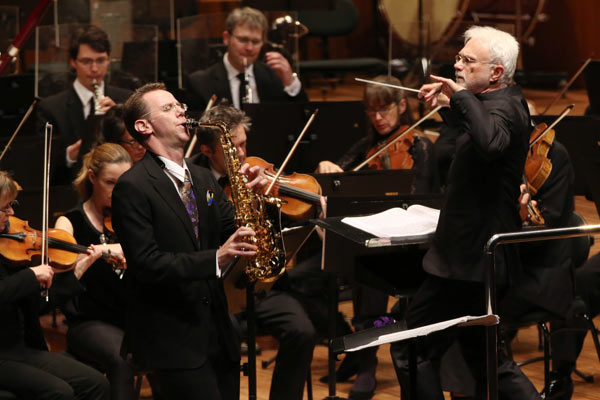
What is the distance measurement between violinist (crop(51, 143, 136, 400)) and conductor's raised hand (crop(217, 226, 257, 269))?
985 mm

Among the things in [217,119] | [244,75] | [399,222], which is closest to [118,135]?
[217,119]

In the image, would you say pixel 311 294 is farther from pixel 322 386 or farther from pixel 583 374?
pixel 583 374

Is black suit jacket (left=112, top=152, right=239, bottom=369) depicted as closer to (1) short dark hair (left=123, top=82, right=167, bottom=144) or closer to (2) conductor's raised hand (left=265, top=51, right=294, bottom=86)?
(1) short dark hair (left=123, top=82, right=167, bottom=144)

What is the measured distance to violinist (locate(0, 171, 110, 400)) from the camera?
3047 mm

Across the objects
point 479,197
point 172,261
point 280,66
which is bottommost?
point 172,261

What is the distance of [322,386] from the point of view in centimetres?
404

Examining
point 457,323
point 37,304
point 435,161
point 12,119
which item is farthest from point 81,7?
point 457,323

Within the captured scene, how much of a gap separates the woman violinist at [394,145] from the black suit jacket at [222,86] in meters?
0.80

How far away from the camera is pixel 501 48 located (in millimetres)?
2752

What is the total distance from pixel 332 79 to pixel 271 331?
530 centimetres

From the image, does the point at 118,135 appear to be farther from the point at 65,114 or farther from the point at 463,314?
the point at 463,314

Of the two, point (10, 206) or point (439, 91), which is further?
point (10, 206)

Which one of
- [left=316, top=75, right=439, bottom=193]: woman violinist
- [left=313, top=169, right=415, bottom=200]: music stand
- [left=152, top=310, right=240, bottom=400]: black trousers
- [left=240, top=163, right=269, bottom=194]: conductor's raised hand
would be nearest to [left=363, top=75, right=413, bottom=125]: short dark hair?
[left=316, top=75, right=439, bottom=193]: woman violinist

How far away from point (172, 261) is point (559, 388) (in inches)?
69.4
